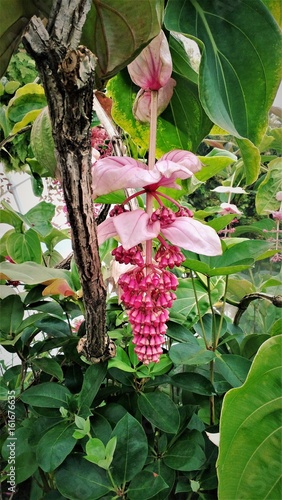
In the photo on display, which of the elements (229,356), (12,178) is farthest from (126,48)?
(12,178)

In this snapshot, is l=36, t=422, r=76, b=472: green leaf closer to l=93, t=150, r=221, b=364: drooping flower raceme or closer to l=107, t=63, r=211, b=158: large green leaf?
l=93, t=150, r=221, b=364: drooping flower raceme

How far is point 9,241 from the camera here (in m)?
0.47

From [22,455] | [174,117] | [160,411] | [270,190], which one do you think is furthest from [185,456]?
[270,190]

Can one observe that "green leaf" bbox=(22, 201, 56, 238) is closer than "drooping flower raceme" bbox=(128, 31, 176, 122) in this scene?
No

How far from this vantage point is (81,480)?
303 mm

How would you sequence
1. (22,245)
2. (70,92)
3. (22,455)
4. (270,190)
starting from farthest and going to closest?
(270,190), (22,245), (22,455), (70,92)

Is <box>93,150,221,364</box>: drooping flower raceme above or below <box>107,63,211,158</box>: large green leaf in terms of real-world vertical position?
below

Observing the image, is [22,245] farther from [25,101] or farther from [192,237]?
[192,237]

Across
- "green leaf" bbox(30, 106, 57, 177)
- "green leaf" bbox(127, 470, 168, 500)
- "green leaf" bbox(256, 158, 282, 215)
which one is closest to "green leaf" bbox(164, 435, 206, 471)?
"green leaf" bbox(127, 470, 168, 500)

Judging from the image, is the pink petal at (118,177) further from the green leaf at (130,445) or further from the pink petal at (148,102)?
the green leaf at (130,445)

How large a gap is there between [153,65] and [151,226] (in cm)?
8

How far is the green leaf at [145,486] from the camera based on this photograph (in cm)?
29

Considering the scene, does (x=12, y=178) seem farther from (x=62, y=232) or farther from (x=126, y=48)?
(x=126, y=48)

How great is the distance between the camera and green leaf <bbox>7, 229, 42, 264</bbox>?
1.54ft
